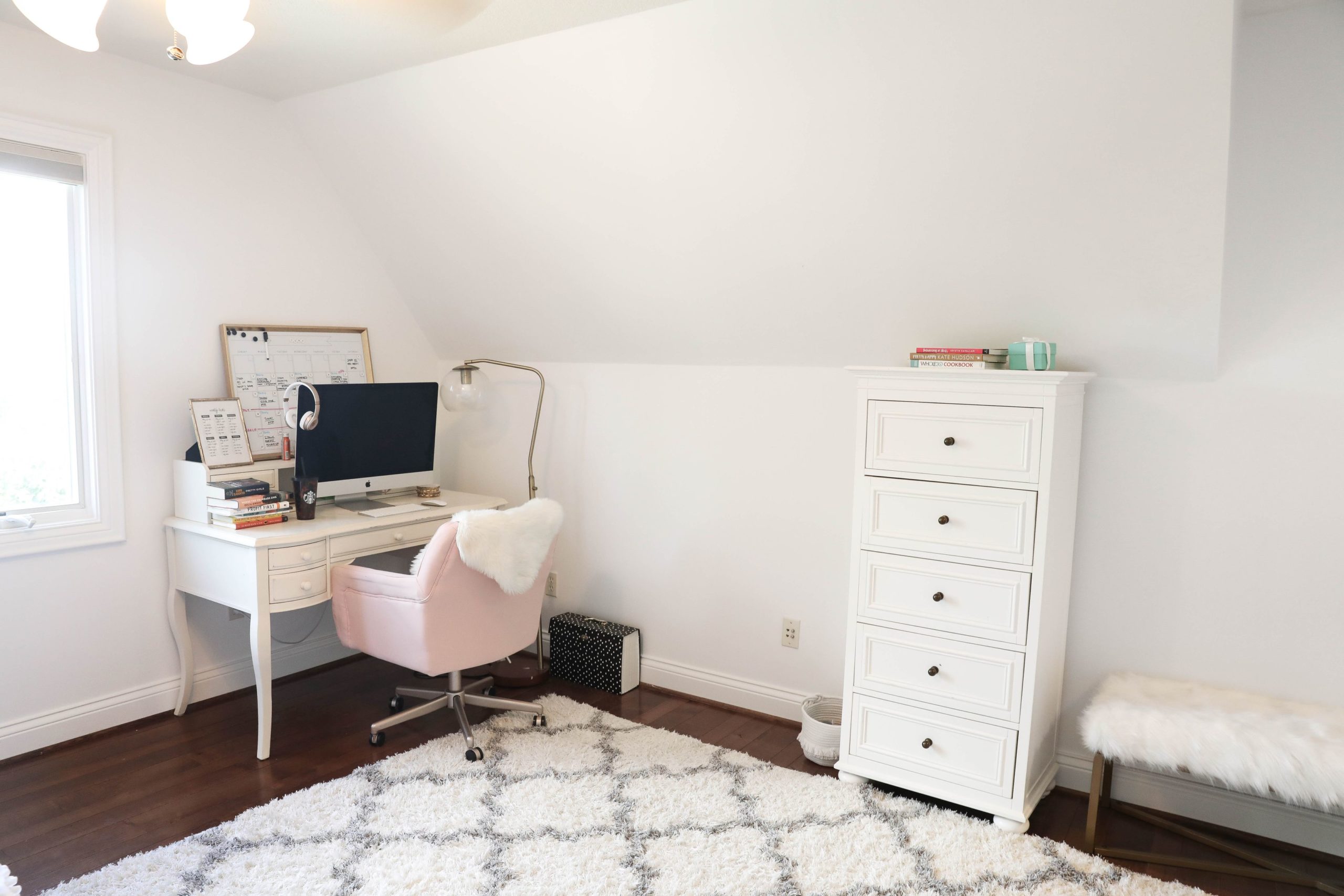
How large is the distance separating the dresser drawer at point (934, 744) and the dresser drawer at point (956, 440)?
73 cm

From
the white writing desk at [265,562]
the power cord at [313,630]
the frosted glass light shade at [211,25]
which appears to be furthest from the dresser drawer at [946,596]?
→ the power cord at [313,630]

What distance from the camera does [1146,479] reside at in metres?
2.62

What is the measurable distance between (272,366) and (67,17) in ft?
6.57

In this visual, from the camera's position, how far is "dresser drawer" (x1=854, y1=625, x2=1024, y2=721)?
247cm

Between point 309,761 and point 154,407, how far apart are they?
1373 millimetres

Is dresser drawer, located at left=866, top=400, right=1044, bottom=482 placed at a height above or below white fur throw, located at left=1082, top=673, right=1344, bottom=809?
above

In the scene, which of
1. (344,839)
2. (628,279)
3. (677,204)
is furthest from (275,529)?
(677,204)

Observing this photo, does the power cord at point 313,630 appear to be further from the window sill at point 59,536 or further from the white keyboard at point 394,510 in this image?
the window sill at point 59,536

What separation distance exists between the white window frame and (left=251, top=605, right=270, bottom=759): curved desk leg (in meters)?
0.68

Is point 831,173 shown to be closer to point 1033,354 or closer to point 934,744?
point 1033,354

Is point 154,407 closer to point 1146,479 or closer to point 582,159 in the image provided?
point 582,159

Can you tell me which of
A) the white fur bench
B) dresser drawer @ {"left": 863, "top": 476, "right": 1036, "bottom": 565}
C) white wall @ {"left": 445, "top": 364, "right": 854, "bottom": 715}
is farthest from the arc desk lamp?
the white fur bench

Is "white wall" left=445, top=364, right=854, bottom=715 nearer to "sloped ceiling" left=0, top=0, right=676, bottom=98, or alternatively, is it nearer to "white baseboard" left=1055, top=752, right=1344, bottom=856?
"white baseboard" left=1055, top=752, right=1344, bottom=856

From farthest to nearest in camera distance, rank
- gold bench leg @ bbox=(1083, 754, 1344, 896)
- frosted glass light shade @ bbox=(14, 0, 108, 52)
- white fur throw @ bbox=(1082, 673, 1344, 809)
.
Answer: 1. gold bench leg @ bbox=(1083, 754, 1344, 896)
2. white fur throw @ bbox=(1082, 673, 1344, 809)
3. frosted glass light shade @ bbox=(14, 0, 108, 52)
